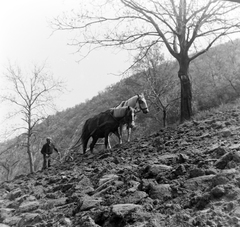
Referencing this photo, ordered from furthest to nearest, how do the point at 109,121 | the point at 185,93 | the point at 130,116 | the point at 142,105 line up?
the point at 142,105 < the point at 185,93 < the point at 109,121 < the point at 130,116

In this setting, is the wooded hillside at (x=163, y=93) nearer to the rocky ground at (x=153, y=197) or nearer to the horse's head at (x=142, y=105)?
the horse's head at (x=142, y=105)

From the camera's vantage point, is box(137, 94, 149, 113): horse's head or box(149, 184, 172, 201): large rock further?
box(137, 94, 149, 113): horse's head

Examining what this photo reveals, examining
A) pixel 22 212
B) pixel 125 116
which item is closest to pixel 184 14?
pixel 125 116

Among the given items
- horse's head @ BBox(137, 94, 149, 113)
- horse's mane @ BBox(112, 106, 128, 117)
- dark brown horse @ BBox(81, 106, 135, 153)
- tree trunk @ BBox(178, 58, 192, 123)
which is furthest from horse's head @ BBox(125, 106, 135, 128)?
tree trunk @ BBox(178, 58, 192, 123)

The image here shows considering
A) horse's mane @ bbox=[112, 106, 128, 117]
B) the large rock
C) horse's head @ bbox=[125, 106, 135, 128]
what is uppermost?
horse's mane @ bbox=[112, 106, 128, 117]

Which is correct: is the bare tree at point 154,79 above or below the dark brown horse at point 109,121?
above

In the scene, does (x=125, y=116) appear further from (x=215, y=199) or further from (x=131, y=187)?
(x=215, y=199)

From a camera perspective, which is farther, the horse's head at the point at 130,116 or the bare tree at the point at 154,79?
the bare tree at the point at 154,79

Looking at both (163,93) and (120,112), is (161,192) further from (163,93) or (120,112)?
(163,93)

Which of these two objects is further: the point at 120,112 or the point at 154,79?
the point at 154,79

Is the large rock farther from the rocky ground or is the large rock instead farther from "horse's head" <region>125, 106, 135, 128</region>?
"horse's head" <region>125, 106, 135, 128</region>

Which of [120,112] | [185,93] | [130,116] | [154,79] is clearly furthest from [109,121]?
[154,79]

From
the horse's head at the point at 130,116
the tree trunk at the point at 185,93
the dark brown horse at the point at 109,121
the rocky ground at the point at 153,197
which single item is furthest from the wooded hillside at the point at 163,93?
the rocky ground at the point at 153,197

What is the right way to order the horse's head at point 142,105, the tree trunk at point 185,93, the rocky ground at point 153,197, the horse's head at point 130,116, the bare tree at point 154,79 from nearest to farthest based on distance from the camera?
1. the rocky ground at point 153,197
2. the horse's head at point 130,116
3. the tree trunk at point 185,93
4. the horse's head at point 142,105
5. the bare tree at point 154,79
